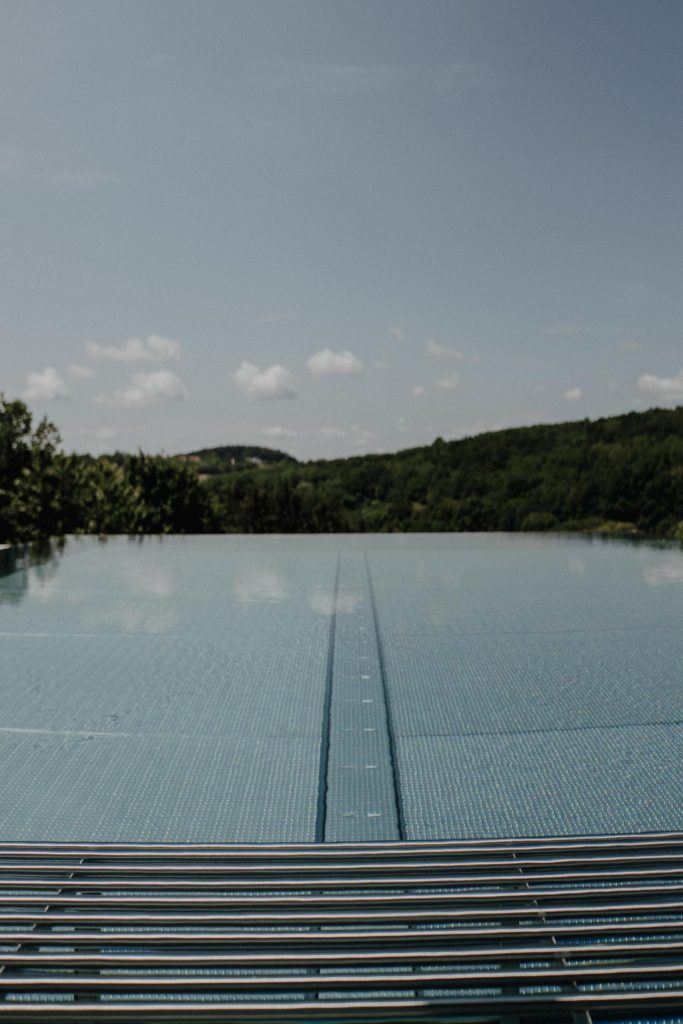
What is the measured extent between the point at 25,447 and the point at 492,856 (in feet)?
30.9

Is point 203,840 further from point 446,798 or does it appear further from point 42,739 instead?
point 42,739

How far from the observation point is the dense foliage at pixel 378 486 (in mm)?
9695

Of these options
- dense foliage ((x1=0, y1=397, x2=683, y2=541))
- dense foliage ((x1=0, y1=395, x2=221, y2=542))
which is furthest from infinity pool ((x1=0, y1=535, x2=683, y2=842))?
dense foliage ((x1=0, y1=397, x2=683, y2=541))

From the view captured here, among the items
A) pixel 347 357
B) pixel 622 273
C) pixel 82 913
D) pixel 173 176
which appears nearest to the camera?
pixel 82 913

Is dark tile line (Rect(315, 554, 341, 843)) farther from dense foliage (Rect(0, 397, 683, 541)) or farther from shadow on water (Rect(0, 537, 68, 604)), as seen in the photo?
dense foliage (Rect(0, 397, 683, 541))

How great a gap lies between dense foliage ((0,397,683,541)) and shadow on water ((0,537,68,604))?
2210 mm

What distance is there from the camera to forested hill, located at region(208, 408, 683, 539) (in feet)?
54.9

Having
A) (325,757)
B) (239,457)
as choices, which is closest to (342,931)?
(325,757)

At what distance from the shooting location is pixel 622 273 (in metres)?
18.7

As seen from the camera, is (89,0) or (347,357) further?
(347,357)

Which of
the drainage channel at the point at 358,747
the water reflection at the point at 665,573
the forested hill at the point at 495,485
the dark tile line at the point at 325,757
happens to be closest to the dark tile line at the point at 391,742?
the drainage channel at the point at 358,747

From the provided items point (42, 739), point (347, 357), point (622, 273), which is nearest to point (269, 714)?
point (42, 739)

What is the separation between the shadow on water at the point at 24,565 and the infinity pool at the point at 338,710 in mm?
58

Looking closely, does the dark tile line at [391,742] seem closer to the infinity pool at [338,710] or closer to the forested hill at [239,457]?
the infinity pool at [338,710]
